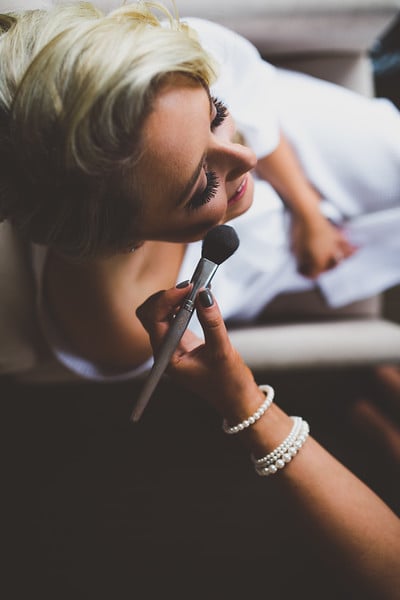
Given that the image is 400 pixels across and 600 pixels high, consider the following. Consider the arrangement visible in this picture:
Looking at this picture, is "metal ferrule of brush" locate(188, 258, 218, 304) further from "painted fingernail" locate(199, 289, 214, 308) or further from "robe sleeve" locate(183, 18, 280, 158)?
"robe sleeve" locate(183, 18, 280, 158)

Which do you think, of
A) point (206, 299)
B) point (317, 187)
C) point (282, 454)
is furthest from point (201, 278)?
point (317, 187)

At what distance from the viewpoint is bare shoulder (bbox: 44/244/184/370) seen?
2.15ft

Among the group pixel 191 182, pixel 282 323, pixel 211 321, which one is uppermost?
pixel 191 182

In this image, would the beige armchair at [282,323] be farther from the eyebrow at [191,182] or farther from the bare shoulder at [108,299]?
the eyebrow at [191,182]

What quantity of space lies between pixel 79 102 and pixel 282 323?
543 millimetres

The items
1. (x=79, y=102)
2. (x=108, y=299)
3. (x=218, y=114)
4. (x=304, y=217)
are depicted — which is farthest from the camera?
(x=304, y=217)

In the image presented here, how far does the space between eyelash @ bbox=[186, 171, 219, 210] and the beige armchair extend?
10.8 inches

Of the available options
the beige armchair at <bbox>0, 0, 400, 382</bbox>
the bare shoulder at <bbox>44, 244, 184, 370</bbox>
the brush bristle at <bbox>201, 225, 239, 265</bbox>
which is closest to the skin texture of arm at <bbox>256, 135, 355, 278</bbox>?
the beige armchair at <bbox>0, 0, 400, 382</bbox>

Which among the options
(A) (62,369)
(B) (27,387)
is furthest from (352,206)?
(B) (27,387)

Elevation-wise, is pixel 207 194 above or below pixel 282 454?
above

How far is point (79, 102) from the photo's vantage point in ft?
1.34

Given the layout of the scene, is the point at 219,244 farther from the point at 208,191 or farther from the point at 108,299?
the point at 108,299

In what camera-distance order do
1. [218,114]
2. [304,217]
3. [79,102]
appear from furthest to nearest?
[304,217]
[218,114]
[79,102]

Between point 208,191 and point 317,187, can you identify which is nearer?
point 208,191
